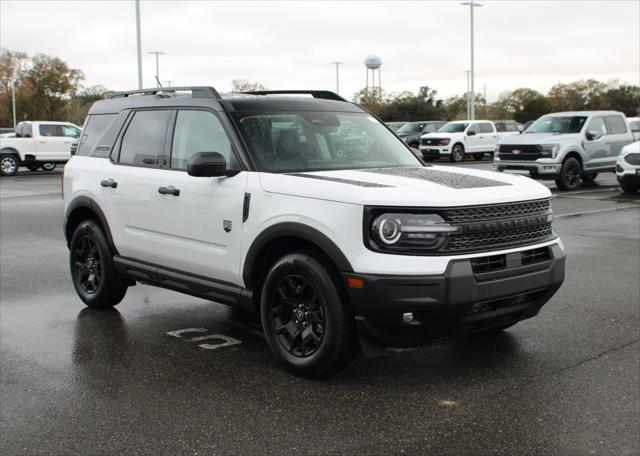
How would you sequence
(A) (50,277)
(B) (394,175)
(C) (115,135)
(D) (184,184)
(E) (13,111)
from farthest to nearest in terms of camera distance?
(E) (13,111) < (A) (50,277) < (C) (115,135) < (D) (184,184) < (B) (394,175)

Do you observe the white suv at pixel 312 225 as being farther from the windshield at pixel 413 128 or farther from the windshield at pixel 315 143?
the windshield at pixel 413 128

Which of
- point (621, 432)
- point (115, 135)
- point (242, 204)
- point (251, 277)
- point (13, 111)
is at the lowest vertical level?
point (621, 432)

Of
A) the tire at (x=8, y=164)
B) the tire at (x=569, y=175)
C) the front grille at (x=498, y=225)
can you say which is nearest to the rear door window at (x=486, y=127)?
the tire at (x=569, y=175)

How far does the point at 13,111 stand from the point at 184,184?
7894 cm

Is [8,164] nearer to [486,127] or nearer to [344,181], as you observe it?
[486,127]

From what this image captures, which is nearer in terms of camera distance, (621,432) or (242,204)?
(621,432)

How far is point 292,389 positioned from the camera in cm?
473

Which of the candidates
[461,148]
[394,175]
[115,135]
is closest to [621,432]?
[394,175]

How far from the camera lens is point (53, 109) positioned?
81.4m

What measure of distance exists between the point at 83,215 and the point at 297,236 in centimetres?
301

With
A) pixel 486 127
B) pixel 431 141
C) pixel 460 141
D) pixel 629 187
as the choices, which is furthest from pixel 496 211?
pixel 486 127

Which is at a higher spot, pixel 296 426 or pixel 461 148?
pixel 461 148

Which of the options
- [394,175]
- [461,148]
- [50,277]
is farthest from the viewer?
[461,148]

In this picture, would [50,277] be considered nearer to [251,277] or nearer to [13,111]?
[251,277]
